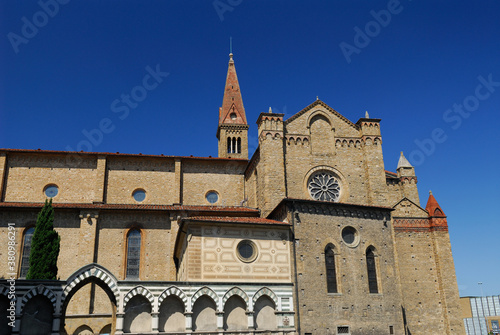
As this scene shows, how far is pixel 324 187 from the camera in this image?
26.6m

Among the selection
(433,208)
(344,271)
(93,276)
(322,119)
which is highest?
(322,119)

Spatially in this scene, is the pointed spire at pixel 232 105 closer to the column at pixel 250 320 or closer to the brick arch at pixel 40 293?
the column at pixel 250 320

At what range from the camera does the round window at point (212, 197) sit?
3022 cm

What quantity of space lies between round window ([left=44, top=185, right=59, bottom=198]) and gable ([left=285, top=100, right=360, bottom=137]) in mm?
16263

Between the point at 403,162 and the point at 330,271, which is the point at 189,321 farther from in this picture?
the point at 403,162

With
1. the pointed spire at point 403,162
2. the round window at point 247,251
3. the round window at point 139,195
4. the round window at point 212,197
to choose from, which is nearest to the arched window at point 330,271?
the round window at point 247,251

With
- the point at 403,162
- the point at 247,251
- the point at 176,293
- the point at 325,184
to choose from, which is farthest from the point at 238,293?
the point at 403,162

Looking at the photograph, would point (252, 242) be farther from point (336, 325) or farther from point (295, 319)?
point (336, 325)

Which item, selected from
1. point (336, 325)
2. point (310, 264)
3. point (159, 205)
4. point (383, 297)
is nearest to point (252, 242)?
point (310, 264)

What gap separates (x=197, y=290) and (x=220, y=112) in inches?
1170

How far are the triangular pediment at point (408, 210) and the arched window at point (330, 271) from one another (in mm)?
7821

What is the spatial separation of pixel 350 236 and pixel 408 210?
7172mm

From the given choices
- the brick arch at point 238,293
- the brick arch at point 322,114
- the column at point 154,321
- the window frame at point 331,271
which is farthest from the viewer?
the brick arch at point 322,114

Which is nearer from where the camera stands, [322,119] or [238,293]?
[238,293]
